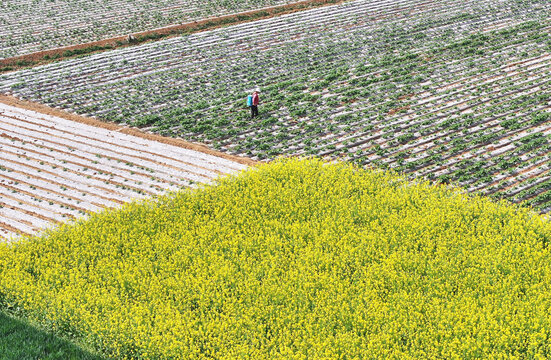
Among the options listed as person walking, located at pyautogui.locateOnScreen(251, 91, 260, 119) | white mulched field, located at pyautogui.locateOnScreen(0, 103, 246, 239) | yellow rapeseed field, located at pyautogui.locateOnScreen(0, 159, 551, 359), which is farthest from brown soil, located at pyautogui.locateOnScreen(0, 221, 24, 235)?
person walking, located at pyautogui.locateOnScreen(251, 91, 260, 119)

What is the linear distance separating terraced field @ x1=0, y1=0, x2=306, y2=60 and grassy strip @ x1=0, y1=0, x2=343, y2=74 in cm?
82

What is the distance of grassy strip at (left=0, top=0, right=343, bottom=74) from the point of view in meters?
34.0

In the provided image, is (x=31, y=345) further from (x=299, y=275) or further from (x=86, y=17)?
(x=86, y=17)

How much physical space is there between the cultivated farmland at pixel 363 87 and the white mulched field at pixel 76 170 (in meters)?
1.78

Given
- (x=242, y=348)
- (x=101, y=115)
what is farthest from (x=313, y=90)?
(x=242, y=348)

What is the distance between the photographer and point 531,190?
65.7 feet

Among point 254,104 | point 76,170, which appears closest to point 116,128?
point 76,170

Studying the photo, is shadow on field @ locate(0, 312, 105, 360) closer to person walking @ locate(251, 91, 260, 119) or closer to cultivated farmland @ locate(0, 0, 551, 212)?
cultivated farmland @ locate(0, 0, 551, 212)

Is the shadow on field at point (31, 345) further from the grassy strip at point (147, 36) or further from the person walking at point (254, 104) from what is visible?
the grassy strip at point (147, 36)

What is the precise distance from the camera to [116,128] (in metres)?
26.0

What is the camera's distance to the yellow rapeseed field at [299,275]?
12.7 meters

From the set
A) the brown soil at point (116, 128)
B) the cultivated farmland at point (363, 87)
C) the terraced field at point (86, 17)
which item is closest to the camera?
the cultivated farmland at point (363, 87)

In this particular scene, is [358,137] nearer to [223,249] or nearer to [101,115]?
[223,249]

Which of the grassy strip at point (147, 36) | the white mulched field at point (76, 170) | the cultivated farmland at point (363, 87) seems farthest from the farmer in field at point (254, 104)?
the grassy strip at point (147, 36)
